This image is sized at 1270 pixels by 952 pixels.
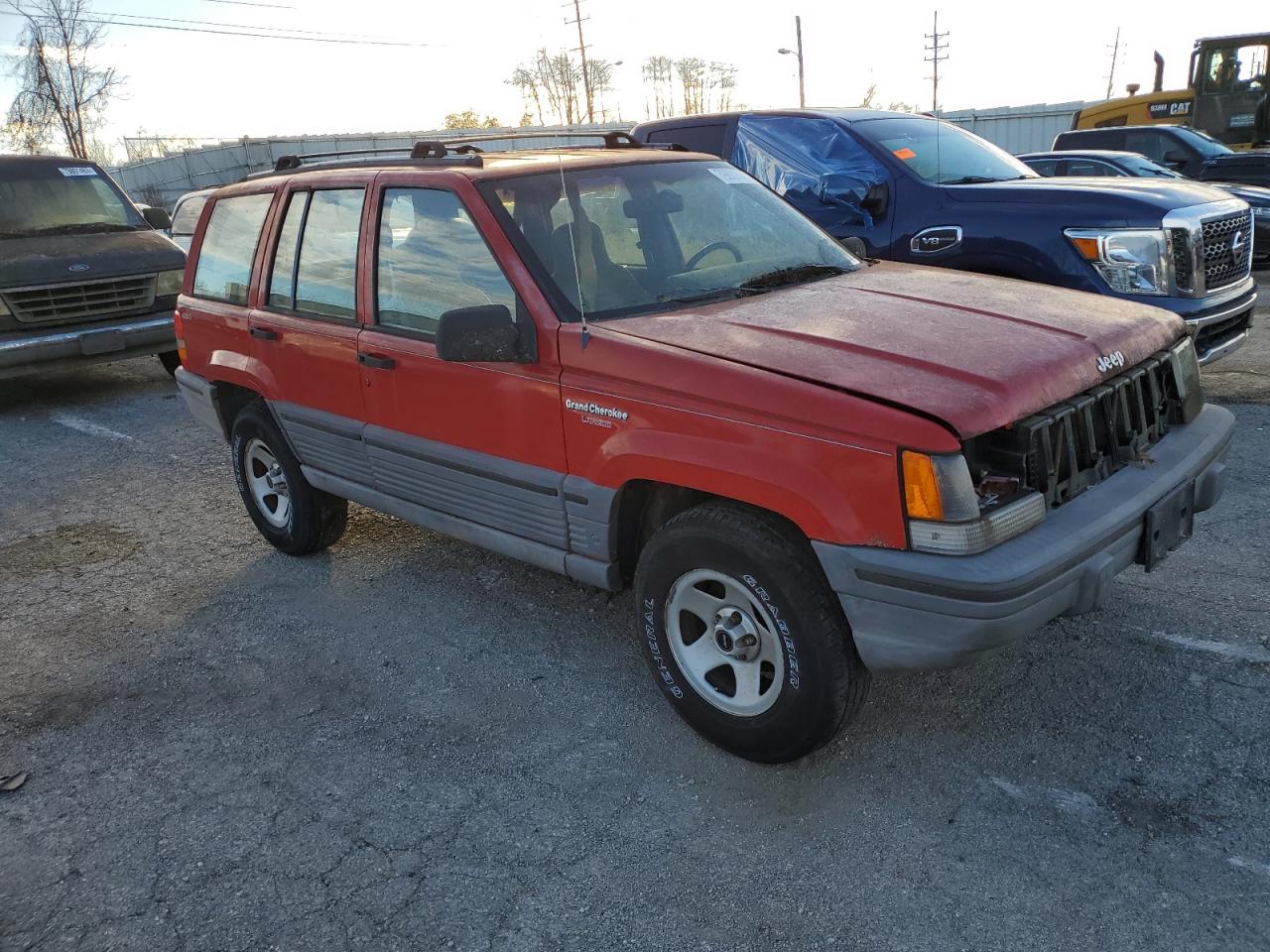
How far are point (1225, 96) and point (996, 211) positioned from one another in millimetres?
12270

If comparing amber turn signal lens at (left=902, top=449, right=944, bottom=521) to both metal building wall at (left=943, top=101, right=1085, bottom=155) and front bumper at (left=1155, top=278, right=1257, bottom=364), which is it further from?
metal building wall at (left=943, top=101, right=1085, bottom=155)

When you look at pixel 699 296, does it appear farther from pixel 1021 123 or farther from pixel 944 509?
pixel 1021 123

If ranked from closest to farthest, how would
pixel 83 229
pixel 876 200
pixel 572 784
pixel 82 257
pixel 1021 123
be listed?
pixel 572 784, pixel 876 200, pixel 82 257, pixel 83 229, pixel 1021 123

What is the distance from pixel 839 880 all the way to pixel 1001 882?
41cm

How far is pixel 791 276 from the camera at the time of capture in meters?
3.91

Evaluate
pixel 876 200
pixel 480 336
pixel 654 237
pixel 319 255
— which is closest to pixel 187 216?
pixel 876 200

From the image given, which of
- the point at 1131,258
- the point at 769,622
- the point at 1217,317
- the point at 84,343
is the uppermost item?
the point at 1131,258

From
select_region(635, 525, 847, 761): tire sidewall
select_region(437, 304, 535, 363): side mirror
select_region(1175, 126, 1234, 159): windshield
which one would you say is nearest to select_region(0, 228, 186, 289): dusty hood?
select_region(437, 304, 535, 363): side mirror

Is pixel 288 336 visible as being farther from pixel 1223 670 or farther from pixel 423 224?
pixel 1223 670

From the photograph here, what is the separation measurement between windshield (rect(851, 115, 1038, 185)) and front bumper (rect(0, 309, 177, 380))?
5932 millimetres

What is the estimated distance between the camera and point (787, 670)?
2973 mm

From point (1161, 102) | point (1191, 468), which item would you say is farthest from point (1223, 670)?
point (1161, 102)

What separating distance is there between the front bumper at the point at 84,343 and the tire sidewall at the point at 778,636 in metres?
6.77

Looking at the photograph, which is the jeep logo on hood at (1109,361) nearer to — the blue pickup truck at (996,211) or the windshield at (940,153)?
the blue pickup truck at (996,211)
